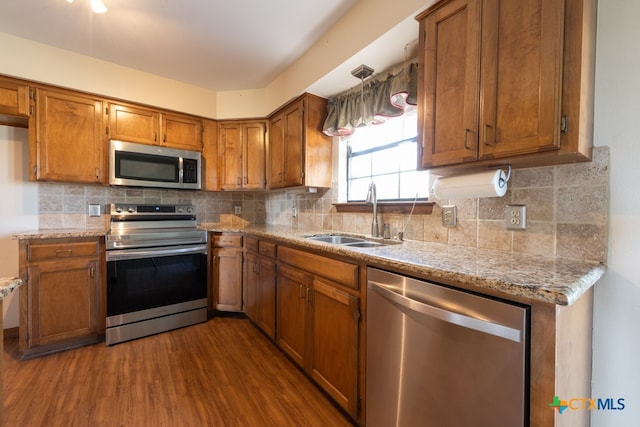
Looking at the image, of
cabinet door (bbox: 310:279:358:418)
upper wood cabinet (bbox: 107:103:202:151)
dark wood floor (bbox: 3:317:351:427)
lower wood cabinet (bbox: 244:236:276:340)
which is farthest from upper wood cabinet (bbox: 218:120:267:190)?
cabinet door (bbox: 310:279:358:418)

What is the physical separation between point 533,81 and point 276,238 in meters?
1.66

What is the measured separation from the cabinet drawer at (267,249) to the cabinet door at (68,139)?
1576mm

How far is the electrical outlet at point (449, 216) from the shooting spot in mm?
1516

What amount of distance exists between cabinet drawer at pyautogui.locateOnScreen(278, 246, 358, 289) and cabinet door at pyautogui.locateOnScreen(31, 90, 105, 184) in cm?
193

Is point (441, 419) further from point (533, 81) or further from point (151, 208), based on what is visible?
point (151, 208)

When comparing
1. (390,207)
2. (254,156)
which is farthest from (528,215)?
(254,156)

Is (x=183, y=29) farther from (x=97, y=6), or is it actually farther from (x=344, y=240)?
(x=344, y=240)

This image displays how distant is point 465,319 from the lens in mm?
874

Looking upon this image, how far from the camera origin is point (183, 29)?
77.3 inches

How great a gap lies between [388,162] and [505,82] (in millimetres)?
1095

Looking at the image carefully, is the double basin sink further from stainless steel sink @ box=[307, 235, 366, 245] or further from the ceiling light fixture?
the ceiling light fixture

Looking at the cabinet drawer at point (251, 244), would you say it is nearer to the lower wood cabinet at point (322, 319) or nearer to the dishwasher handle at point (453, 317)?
the lower wood cabinet at point (322, 319)

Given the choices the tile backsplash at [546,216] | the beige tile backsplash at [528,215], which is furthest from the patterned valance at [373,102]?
the tile backsplash at [546,216]

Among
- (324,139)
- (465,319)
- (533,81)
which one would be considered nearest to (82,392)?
(465,319)
